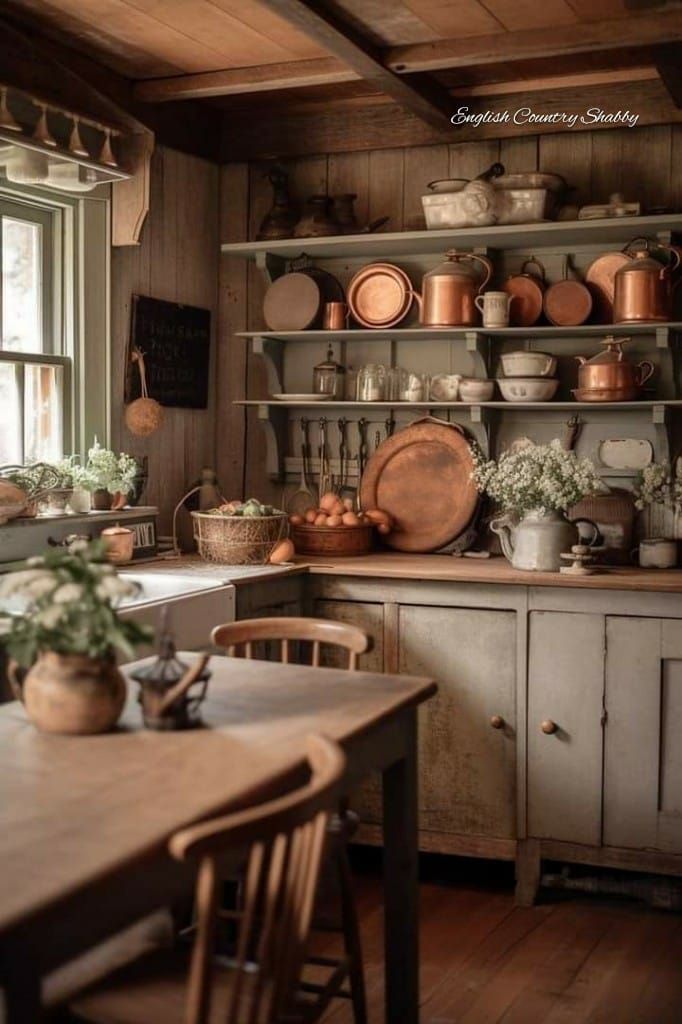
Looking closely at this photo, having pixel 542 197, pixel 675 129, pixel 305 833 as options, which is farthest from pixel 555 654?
pixel 305 833

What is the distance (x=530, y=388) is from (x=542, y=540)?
0.62 m

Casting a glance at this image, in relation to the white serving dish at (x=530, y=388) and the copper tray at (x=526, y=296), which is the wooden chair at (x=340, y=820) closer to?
the white serving dish at (x=530, y=388)

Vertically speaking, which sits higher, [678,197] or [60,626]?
[678,197]

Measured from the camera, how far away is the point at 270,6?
3346mm

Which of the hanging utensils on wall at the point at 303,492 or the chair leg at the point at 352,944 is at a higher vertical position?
the hanging utensils on wall at the point at 303,492

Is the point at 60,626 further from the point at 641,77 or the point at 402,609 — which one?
the point at 641,77

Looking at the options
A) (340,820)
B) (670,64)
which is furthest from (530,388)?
(340,820)

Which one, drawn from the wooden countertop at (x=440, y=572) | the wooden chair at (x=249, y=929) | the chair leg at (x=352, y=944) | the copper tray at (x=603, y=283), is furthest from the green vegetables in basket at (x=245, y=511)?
the wooden chair at (x=249, y=929)

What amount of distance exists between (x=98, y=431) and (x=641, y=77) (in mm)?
2278

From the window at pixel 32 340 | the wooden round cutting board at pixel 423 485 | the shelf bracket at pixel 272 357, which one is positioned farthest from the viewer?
the shelf bracket at pixel 272 357

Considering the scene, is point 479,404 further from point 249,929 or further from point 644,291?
point 249,929

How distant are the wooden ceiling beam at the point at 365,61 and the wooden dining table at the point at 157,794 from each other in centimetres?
182

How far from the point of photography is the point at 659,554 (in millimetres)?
4285

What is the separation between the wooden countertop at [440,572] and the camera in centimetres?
389
